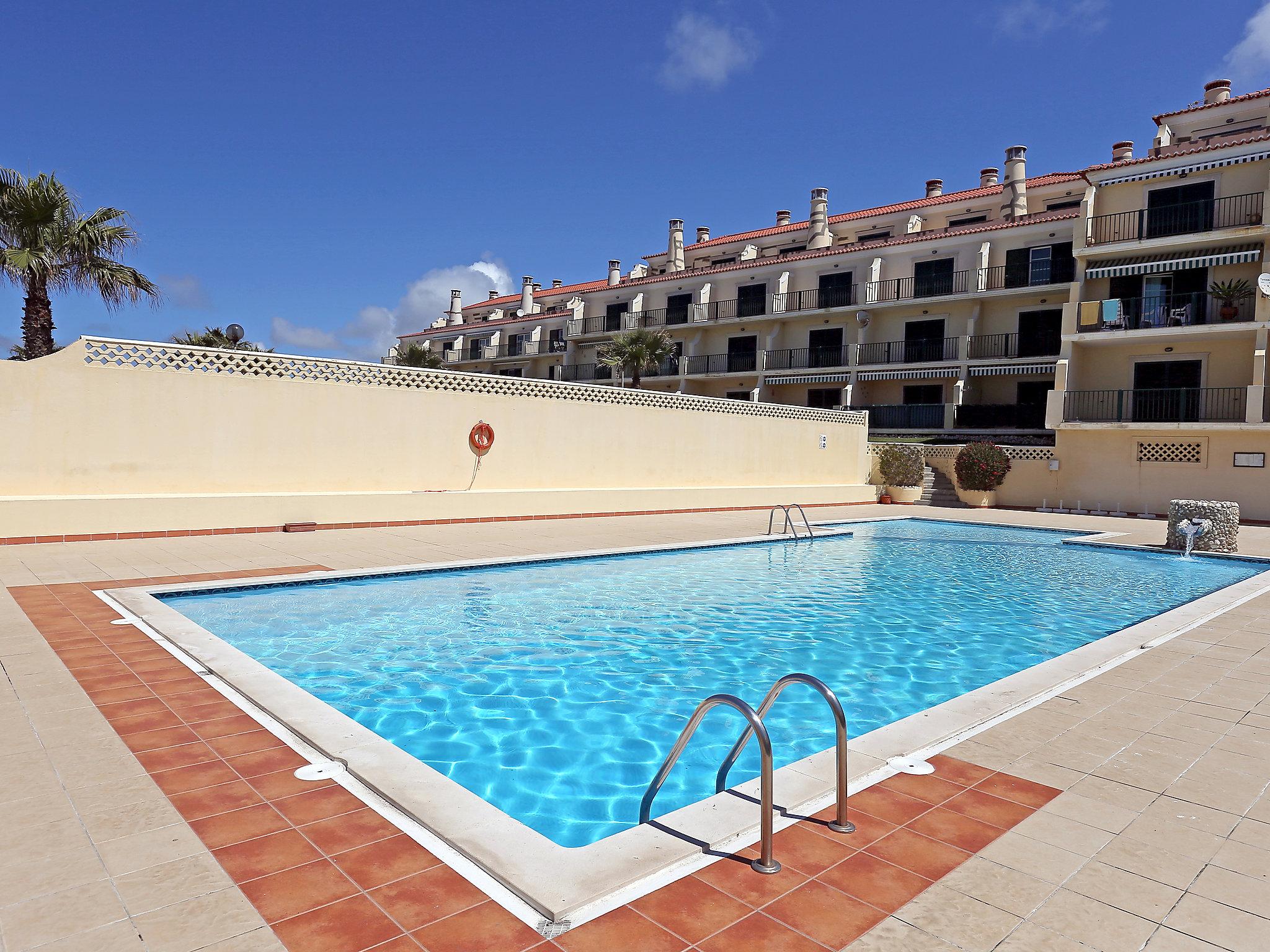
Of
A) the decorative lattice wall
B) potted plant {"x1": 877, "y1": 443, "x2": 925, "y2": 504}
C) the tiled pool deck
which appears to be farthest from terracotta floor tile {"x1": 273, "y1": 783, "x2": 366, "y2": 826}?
potted plant {"x1": 877, "y1": 443, "x2": 925, "y2": 504}

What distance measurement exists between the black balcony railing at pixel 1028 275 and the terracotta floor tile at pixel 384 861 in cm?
3017

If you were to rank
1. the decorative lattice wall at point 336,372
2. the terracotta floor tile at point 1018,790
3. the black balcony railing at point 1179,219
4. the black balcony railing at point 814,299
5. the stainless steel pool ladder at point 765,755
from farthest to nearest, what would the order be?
1. the black balcony railing at point 814,299
2. the black balcony railing at point 1179,219
3. the decorative lattice wall at point 336,372
4. the terracotta floor tile at point 1018,790
5. the stainless steel pool ladder at point 765,755

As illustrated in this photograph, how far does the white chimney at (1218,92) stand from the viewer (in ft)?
89.7

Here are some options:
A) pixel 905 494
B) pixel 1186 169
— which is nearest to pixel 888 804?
pixel 905 494

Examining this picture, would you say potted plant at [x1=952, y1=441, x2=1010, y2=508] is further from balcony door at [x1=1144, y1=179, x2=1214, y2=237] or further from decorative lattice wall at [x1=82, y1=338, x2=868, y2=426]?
decorative lattice wall at [x1=82, y1=338, x2=868, y2=426]

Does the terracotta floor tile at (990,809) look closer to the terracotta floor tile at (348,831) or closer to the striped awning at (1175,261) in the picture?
the terracotta floor tile at (348,831)

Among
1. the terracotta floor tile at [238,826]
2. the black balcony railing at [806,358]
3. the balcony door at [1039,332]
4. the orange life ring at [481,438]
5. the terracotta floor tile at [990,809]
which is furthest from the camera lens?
the black balcony railing at [806,358]

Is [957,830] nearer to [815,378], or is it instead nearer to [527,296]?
[815,378]

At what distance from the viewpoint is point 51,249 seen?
47.5 ft

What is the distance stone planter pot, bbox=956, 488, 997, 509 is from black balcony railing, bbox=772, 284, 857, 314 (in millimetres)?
11565

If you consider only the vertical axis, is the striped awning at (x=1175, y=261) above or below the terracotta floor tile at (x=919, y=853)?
above

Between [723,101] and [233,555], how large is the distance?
17.7m

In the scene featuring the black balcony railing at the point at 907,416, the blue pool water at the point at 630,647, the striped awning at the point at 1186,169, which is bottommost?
the blue pool water at the point at 630,647

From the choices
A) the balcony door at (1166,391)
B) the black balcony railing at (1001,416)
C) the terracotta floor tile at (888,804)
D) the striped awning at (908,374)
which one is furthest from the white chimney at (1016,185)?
the terracotta floor tile at (888,804)
